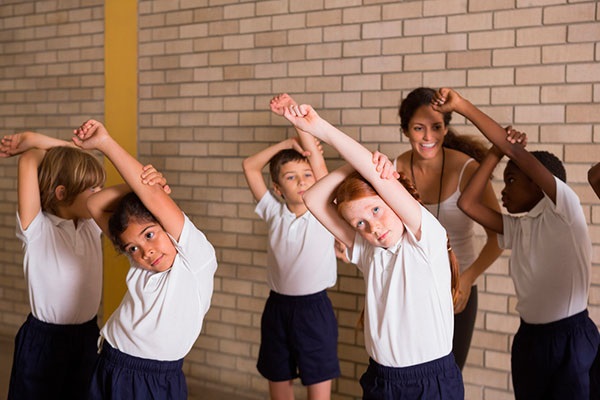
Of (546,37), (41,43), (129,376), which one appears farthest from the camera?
(41,43)

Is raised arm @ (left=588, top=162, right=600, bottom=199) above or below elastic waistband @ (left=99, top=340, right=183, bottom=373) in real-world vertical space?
above

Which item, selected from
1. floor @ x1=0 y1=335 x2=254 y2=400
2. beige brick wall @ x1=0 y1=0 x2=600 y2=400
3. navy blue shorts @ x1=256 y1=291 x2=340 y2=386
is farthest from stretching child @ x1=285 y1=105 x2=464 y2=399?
floor @ x1=0 y1=335 x2=254 y2=400

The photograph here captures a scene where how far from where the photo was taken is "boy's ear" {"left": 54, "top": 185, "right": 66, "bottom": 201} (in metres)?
2.87

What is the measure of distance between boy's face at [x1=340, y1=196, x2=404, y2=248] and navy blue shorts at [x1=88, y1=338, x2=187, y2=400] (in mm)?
970

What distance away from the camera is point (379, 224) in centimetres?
213

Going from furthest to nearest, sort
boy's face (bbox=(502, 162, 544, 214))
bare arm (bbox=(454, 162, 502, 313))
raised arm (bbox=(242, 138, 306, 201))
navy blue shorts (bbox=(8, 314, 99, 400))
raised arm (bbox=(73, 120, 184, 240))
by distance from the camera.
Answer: raised arm (bbox=(242, 138, 306, 201))
bare arm (bbox=(454, 162, 502, 313))
navy blue shorts (bbox=(8, 314, 99, 400))
boy's face (bbox=(502, 162, 544, 214))
raised arm (bbox=(73, 120, 184, 240))

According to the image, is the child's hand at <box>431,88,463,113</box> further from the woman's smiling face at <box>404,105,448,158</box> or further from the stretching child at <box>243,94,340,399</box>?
the stretching child at <box>243,94,340,399</box>

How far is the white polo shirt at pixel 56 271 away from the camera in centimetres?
284

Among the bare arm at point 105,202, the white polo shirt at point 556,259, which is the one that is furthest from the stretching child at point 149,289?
the white polo shirt at point 556,259

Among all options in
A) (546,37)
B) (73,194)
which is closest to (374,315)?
(73,194)

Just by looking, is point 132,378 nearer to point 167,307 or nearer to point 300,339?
point 167,307

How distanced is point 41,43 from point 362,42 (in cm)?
301

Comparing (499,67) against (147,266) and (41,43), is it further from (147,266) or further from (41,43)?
(41,43)

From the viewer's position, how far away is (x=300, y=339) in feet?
10.8
